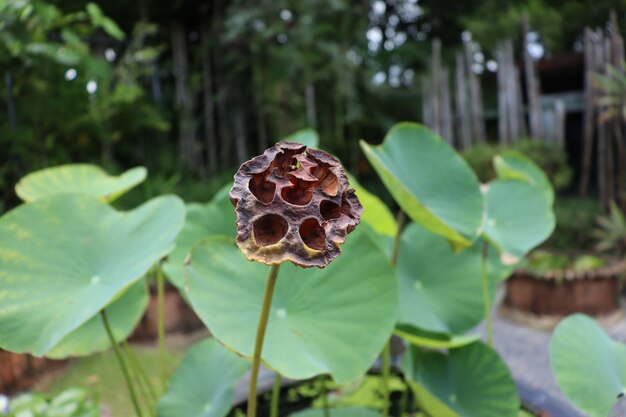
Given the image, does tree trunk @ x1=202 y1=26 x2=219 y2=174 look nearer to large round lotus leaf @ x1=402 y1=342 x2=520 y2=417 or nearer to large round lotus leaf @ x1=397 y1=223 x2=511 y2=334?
large round lotus leaf @ x1=397 y1=223 x2=511 y2=334

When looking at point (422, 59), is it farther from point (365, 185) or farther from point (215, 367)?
point (215, 367)

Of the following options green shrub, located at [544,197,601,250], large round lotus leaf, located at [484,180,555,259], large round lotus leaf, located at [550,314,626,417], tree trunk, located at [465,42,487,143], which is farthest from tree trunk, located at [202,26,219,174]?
large round lotus leaf, located at [550,314,626,417]

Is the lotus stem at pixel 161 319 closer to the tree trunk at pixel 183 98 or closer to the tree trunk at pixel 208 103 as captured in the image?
the tree trunk at pixel 183 98

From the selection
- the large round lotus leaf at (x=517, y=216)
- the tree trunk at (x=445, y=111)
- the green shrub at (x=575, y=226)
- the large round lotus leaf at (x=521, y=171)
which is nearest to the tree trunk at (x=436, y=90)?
the tree trunk at (x=445, y=111)

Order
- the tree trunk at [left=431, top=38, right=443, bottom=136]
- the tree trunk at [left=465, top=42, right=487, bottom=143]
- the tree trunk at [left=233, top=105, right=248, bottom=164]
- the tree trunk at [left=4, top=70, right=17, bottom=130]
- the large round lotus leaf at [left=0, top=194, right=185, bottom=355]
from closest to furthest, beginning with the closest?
the large round lotus leaf at [left=0, top=194, right=185, bottom=355] → the tree trunk at [left=4, top=70, right=17, bottom=130] → the tree trunk at [left=465, top=42, right=487, bottom=143] → the tree trunk at [left=431, top=38, right=443, bottom=136] → the tree trunk at [left=233, top=105, right=248, bottom=164]

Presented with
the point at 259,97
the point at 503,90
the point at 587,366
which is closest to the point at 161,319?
the point at 587,366

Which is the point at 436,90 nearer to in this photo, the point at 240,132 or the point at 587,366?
the point at 240,132
